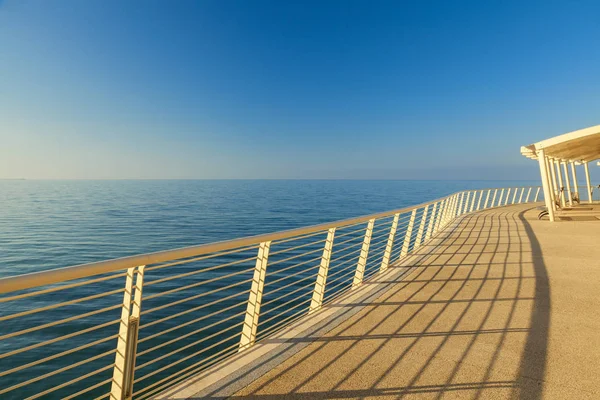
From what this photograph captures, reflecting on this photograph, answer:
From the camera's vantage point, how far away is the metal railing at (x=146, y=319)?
84.0 inches

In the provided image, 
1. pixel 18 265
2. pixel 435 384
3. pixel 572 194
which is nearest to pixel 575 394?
pixel 435 384

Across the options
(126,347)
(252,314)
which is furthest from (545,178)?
(126,347)

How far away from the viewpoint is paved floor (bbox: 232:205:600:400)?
2576 mm

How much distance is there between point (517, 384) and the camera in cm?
262

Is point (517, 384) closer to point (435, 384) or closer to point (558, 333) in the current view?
point (435, 384)

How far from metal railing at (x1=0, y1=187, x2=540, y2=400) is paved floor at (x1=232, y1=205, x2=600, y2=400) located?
620 mm

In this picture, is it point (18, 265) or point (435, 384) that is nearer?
point (435, 384)

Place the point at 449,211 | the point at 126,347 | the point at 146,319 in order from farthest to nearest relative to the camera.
Answer: the point at 449,211
the point at 146,319
the point at 126,347

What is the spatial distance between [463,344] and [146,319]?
751 centimetres

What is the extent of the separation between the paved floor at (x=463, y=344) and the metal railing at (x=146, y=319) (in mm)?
620

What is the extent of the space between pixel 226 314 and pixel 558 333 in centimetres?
714

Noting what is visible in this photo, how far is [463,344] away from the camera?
329cm

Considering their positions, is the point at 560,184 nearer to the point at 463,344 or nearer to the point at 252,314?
the point at 463,344

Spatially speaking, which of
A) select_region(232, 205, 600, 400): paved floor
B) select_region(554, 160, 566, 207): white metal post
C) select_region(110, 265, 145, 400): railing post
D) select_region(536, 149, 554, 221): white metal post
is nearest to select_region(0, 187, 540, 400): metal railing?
select_region(110, 265, 145, 400): railing post
